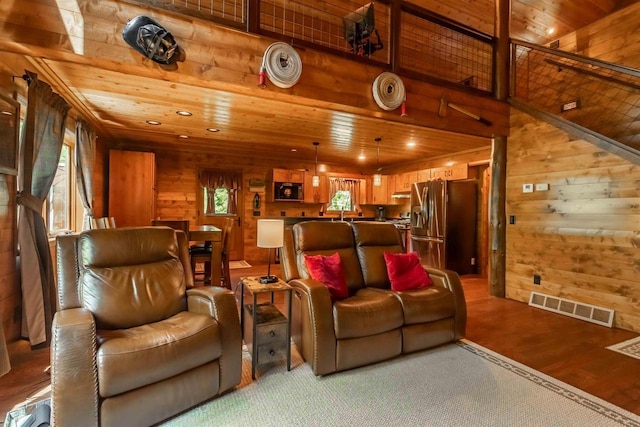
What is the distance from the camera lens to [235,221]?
6.92m

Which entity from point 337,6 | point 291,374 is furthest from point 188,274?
point 337,6

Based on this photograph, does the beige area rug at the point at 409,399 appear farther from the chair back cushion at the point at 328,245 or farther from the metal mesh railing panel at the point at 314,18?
the metal mesh railing panel at the point at 314,18

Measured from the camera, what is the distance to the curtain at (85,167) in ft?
12.2

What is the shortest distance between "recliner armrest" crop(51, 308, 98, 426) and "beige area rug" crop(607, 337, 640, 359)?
12.8 feet

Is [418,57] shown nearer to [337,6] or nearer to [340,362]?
[337,6]

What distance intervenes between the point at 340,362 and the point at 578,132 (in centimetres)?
368

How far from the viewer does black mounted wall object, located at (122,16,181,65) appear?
2244 millimetres

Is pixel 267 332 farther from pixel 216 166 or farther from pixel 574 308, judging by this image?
pixel 216 166

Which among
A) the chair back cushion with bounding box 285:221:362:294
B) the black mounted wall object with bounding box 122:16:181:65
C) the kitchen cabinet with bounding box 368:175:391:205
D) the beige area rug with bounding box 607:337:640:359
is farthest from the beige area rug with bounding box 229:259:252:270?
the beige area rug with bounding box 607:337:640:359

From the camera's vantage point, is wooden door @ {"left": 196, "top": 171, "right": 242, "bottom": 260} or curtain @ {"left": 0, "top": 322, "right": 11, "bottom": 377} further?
wooden door @ {"left": 196, "top": 171, "right": 242, "bottom": 260}

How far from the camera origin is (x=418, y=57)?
5000mm

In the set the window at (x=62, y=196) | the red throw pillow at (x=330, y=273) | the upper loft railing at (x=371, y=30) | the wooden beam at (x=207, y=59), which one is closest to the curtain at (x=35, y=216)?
the wooden beam at (x=207, y=59)

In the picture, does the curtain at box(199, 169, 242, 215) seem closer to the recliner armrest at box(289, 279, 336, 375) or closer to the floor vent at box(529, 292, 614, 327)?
the recliner armrest at box(289, 279, 336, 375)

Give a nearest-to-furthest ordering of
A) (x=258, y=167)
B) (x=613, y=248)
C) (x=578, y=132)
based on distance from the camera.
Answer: (x=613, y=248), (x=578, y=132), (x=258, y=167)
